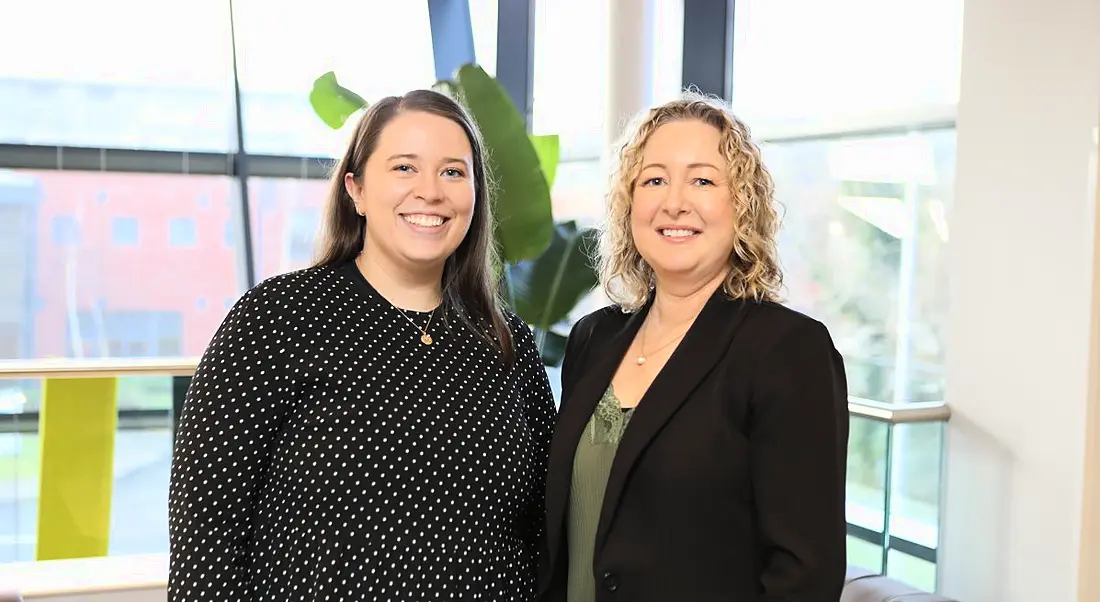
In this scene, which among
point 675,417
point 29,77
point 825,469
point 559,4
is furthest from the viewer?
point 559,4

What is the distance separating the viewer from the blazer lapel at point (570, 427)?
5.88 ft

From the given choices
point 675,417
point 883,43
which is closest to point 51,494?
point 675,417

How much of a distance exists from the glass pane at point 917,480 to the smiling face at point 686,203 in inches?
72.2

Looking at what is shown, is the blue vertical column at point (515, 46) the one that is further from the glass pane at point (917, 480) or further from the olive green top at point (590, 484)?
the olive green top at point (590, 484)

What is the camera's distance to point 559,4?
591 centimetres

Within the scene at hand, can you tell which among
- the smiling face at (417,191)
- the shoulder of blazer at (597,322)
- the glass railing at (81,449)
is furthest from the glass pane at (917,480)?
the glass railing at (81,449)

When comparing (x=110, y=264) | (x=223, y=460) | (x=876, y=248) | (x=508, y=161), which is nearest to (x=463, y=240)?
(x=223, y=460)

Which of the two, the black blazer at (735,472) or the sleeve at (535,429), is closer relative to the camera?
the black blazer at (735,472)

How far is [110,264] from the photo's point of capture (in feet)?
18.5

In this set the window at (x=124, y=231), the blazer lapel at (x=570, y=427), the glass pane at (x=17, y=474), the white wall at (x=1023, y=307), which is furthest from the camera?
the window at (x=124, y=231)

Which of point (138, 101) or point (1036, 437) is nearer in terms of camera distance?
point (1036, 437)

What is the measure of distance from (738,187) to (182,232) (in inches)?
180

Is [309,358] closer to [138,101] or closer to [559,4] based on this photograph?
[138,101]

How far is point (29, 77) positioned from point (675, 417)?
4.71 metres
